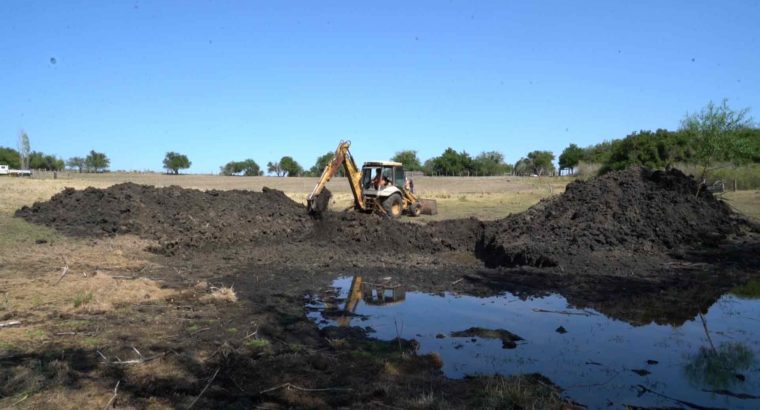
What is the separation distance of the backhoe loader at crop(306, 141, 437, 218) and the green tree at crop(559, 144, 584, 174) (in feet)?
261

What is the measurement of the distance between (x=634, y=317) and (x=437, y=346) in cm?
341

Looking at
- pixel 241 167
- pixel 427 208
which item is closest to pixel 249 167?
pixel 241 167

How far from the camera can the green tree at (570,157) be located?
97.1 metres

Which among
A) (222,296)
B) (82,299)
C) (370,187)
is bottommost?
(222,296)

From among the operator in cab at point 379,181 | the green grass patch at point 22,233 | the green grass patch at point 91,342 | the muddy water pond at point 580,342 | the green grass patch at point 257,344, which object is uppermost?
the operator in cab at point 379,181

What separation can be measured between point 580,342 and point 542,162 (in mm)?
111001

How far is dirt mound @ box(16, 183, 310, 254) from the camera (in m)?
15.5

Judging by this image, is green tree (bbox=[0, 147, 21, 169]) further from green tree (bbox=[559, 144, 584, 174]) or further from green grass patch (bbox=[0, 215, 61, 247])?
green tree (bbox=[559, 144, 584, 174])

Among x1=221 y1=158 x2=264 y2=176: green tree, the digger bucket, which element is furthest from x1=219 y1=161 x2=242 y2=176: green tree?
the digger bucket

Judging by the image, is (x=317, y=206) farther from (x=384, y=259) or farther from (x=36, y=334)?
(x=36, y=334)

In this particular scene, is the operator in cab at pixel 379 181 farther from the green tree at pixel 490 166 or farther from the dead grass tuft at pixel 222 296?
the green tree at pixel 490 166

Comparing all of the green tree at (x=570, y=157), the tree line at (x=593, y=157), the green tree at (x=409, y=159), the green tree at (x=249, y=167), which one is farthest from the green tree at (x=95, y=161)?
the green tree at (x=570, y=157)

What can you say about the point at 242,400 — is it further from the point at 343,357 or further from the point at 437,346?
the point at 437,346

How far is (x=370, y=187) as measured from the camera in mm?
21984
